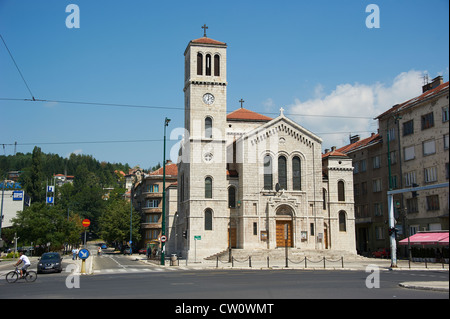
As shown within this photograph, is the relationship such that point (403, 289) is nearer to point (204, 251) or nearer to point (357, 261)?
point (357, 261)

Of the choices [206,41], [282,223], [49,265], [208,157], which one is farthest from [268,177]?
[49,265]

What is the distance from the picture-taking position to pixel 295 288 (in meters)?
18.3

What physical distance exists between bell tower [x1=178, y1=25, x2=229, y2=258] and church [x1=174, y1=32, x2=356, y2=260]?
11cm

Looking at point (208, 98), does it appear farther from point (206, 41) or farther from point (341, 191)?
point (341, 191)

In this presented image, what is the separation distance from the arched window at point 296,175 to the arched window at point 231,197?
674 centimetres

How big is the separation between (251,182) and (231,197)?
10.4 ft

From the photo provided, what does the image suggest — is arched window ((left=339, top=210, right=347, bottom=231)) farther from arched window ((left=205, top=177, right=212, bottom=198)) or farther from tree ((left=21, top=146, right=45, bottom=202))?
tree ((left=21, top=146, right=45, bottom=202))

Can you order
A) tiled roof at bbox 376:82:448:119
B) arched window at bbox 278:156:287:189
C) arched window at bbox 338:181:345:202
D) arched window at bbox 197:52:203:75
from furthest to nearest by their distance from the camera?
arched window at bbox 338:181:345:202 < arched window at bbox 197:52:203:75 < arched window at bbox 278:156:287:189 < tiled roof at bbox 376:82:448:119

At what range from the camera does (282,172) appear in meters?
52.8

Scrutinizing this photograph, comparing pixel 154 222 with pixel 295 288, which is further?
pixel 154 222

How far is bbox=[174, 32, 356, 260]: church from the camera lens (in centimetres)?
5075

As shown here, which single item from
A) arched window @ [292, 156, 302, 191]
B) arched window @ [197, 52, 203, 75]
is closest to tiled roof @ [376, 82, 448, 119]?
arched window @ [292, 156, 302, 191]
